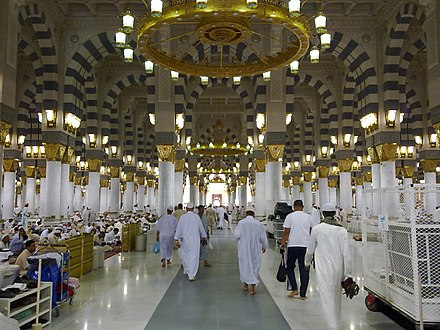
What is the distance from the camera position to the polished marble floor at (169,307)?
13.6 feet

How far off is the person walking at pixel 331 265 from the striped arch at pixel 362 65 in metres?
9.59

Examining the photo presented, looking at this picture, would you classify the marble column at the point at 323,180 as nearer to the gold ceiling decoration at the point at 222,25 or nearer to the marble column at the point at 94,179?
the marble column at the point at 94,179

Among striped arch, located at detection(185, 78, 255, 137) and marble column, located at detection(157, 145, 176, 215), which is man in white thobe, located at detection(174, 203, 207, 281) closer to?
marble column, located at detection(157, 145, 176, 215)

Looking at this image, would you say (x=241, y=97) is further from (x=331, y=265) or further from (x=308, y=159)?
(x=331, y=265)

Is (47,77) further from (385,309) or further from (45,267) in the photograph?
(385,309)

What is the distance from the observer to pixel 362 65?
12.9 m

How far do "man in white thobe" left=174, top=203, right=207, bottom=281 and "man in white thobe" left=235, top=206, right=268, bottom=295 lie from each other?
41.3 inches

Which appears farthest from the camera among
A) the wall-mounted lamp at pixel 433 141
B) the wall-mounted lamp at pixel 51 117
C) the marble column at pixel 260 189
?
the wall-mounted lamp at pixel 433 141

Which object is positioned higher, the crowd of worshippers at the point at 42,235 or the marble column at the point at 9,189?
the marble column at the point at 9,189

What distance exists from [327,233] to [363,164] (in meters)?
17.4

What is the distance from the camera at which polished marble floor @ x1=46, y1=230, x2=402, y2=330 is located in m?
4.14

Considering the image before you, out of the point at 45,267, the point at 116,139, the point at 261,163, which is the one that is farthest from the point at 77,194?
the point at 45,267

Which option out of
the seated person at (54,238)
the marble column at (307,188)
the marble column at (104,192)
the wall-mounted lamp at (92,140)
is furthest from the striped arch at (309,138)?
the seated person at (54,238)

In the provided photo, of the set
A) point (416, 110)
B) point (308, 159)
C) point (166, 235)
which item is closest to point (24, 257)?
point (166, 235)
